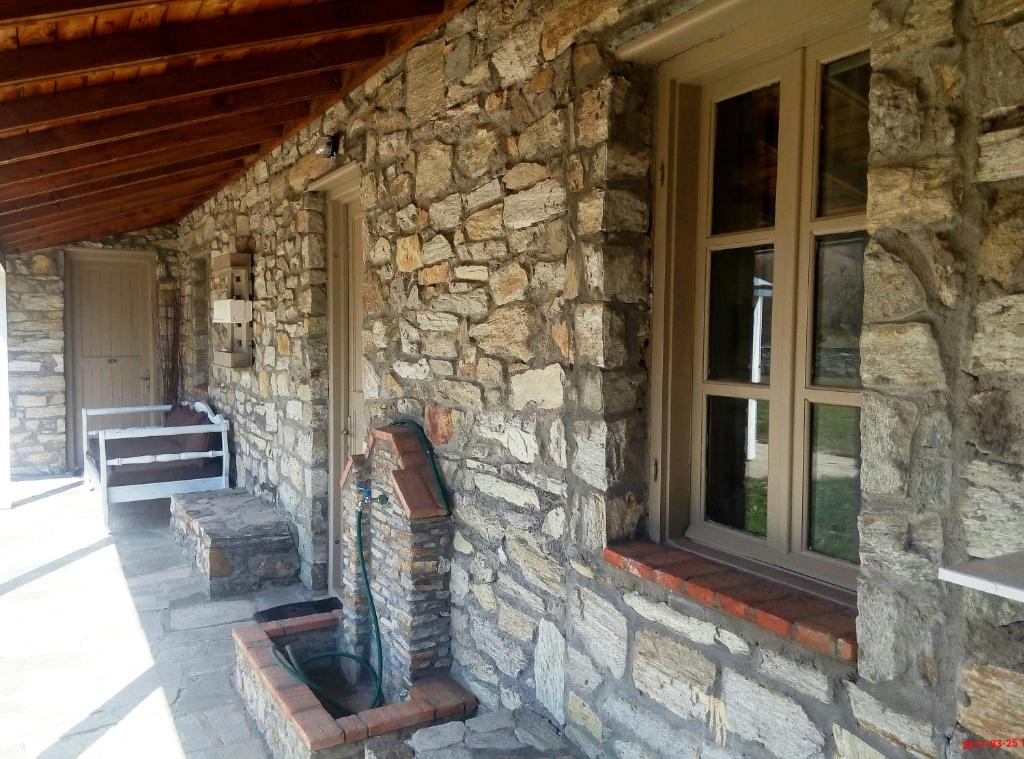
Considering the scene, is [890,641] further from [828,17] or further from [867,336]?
[828,17]

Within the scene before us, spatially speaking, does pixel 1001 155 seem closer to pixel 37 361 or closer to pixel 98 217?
pixel 98 217

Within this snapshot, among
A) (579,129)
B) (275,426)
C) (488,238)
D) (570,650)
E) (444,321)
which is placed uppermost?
(579,129)

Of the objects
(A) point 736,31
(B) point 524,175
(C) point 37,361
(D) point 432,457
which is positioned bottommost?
(D) point 432,457

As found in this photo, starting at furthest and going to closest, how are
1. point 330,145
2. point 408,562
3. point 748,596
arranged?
point 330,145 < point 408,562 < point 748,596

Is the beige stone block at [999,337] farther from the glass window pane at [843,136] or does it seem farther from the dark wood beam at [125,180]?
the dark wood beam at [125,180]

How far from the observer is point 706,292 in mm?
2209

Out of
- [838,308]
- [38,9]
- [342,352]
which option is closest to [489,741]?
[838,308]

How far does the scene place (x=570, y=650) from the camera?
7.82 feet

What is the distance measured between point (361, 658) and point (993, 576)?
2.98m

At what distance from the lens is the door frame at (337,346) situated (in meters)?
4.58

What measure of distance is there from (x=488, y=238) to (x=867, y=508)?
5.45ft

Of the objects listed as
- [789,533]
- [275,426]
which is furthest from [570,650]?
[275,426]

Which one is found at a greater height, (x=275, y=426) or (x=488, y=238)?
(x=488, y=238)

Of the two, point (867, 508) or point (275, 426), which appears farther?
point (275, 426)
